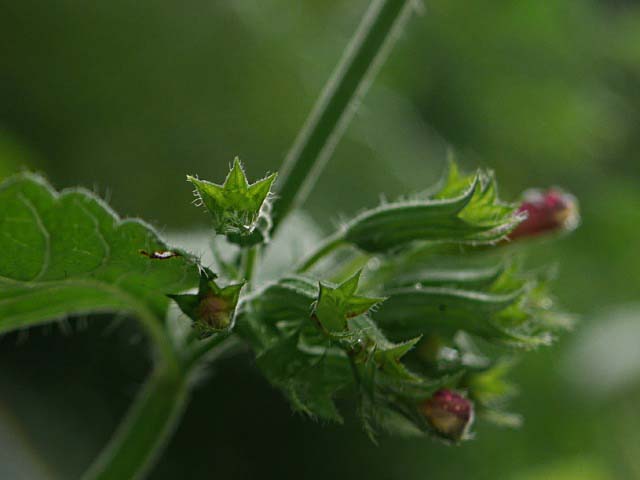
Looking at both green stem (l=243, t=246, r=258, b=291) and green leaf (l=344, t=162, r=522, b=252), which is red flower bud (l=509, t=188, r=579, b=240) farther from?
green stem (l=243, t=246, r=258, b=291)

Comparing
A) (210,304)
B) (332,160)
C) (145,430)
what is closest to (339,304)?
(210,304)

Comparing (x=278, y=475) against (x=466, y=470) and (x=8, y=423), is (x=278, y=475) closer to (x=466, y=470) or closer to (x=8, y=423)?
(x=466, y=470)

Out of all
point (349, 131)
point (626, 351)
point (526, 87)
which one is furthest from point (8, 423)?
point (526, 87)

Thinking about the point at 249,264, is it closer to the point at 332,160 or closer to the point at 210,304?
the point at 210,304

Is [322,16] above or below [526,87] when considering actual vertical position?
above

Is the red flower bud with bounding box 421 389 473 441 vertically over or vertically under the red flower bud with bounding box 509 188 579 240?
under

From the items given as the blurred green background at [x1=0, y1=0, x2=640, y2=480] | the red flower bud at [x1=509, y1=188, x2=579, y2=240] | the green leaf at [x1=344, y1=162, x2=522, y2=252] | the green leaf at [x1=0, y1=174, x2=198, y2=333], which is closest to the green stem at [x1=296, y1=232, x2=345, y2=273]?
the green leaf at [x1=344, y1=162, x2=522, y2=252]

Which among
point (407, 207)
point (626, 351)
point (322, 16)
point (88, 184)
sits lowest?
point (407, 207)
